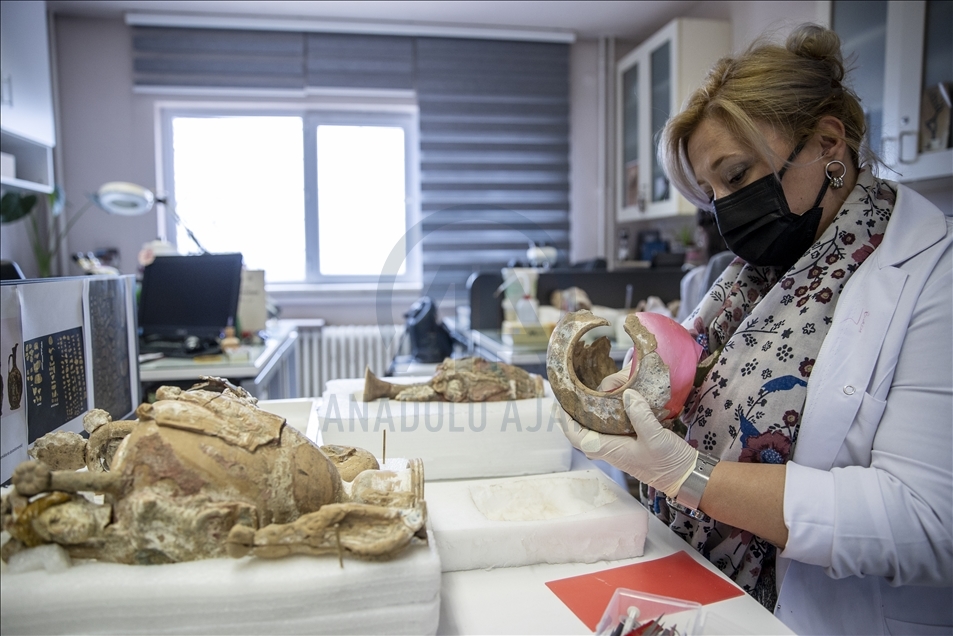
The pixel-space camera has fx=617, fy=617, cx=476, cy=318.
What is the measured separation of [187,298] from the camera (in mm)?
2693

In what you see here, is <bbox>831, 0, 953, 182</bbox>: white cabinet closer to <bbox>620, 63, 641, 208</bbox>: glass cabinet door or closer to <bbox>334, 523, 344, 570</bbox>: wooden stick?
<bbox>620, 63, 641, 208</bbox>: glass cabinet door

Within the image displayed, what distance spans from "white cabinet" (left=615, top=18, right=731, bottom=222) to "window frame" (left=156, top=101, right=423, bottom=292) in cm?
160

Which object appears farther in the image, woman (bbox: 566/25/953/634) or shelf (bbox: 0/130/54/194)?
shelf (bbox: 0/130/54/194)

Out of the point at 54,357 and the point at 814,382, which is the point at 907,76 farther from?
the point at 54,357

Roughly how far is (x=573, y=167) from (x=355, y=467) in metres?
4.26

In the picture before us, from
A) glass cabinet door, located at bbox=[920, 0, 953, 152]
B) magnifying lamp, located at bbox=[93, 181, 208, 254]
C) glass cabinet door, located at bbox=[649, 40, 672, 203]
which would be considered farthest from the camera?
glass cabinet door, located at bbox=[649, 40, 672, 203]

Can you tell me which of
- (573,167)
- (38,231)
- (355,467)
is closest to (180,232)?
(38,231)

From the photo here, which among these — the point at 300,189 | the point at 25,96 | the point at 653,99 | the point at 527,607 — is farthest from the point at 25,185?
the point at 653,99

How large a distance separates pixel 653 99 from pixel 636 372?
376 centimetres

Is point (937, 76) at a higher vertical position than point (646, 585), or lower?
higher

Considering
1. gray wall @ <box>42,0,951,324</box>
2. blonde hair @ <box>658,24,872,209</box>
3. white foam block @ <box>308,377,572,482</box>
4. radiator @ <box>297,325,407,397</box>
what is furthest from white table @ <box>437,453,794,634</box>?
gray wall @ <box>42,0,951,324</box>

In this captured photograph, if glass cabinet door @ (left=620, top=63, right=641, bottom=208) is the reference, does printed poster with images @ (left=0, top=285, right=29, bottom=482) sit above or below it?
below

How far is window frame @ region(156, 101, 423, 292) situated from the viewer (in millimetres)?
4430

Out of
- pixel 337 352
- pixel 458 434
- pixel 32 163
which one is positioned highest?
pixel 32 163
